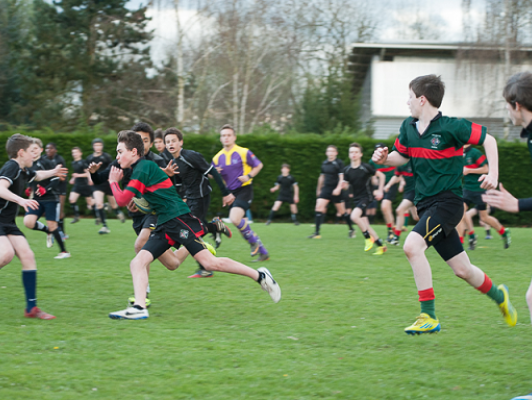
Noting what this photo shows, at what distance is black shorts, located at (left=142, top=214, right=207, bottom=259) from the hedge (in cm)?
1419

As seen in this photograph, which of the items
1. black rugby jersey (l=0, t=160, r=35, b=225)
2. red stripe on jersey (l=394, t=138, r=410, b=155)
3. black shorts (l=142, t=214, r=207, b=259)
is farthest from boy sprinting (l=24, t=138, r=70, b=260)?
red stripe on jersey (l=394, t=138, r=410, b=155)

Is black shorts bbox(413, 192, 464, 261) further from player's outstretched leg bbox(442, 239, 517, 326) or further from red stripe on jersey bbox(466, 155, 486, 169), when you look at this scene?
red stripe on jersey bbox(466, 155, 486, 169)

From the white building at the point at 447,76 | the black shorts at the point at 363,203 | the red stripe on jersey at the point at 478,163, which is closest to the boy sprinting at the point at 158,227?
the black shorts at the point at 363,203

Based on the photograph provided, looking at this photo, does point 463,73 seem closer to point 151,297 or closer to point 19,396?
point 151,297

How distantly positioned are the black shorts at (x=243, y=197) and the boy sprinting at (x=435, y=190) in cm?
470

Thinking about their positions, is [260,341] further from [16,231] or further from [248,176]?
[248,176]

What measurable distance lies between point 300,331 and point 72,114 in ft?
90.5

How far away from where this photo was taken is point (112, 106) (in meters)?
28.9

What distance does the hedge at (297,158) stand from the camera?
1956 centimetres

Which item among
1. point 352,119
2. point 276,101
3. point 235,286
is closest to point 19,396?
point 235,286

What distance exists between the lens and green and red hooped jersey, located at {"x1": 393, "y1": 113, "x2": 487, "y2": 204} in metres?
4.61

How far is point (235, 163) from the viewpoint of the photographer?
9.34 meters

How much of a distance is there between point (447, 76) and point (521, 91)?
85.5 ft

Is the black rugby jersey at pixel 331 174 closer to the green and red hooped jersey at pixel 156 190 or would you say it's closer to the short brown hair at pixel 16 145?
the green and red hooped jersey at pixel 156 190
